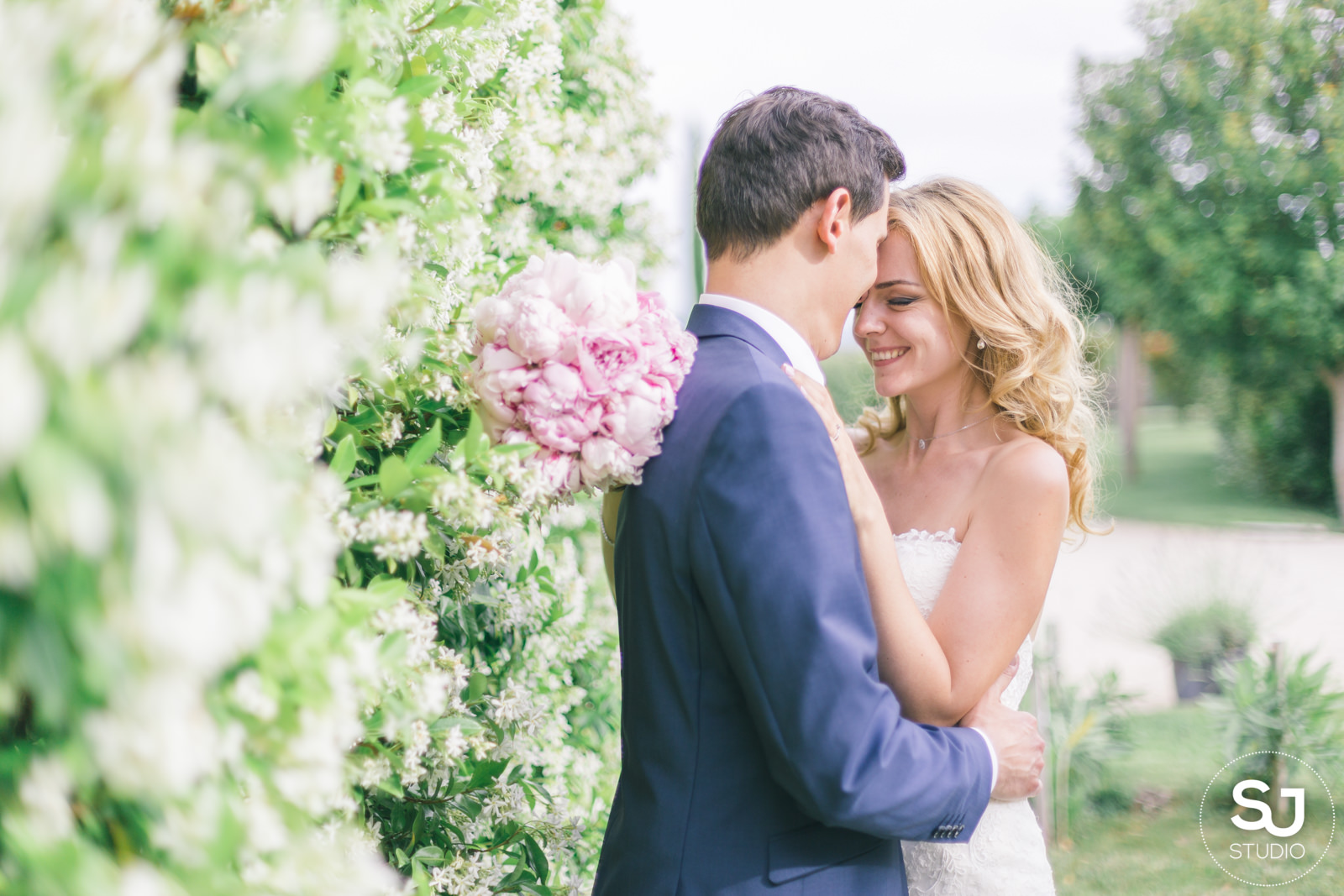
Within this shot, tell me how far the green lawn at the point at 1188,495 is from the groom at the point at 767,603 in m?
11.9

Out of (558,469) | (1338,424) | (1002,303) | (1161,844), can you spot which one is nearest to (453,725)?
(558,469)

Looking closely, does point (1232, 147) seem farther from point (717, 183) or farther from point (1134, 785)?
point (717, 183)

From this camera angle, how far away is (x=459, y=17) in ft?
5.42

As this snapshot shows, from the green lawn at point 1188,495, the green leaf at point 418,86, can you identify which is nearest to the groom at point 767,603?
the green leaf at point 418,86

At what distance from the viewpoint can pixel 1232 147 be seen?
17.0 meters

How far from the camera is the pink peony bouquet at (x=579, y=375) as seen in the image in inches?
67.2

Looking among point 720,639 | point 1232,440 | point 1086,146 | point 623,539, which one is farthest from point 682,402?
point 1232,440

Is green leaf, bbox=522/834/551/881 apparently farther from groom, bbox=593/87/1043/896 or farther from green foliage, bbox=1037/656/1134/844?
green foliage, bbox=1037/656/1134/844

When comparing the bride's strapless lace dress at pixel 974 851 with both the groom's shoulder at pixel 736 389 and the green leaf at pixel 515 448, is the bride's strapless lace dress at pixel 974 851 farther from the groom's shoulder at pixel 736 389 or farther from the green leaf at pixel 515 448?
the green leaf at pixel 515 448

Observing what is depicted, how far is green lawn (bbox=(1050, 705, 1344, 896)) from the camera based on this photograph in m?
5.30

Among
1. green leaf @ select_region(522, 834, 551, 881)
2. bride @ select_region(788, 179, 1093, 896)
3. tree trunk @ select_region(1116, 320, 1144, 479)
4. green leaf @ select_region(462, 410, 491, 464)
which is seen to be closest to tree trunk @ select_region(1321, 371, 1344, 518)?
tree trunk @ select_region(1116, 320, 1144, 479)

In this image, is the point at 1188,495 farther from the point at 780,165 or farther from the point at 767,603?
the point at 767,603

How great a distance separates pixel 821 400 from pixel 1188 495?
81.4 ft

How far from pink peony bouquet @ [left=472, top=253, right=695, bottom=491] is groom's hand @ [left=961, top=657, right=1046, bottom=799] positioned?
1066 millimetres
